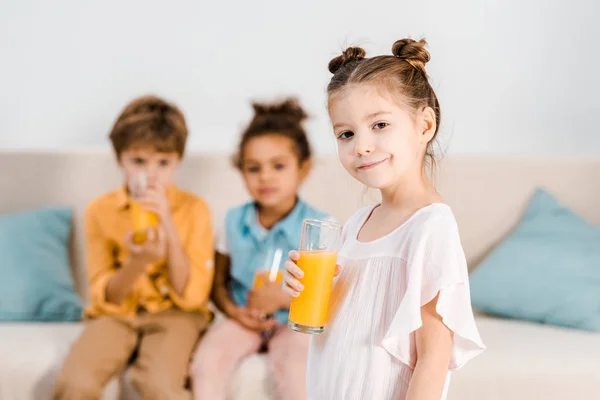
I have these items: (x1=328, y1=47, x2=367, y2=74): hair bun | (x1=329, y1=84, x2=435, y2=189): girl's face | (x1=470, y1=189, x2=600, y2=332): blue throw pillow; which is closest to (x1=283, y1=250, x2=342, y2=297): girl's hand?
(x1=329, y1=84, x2=435, y2=189): girl's face

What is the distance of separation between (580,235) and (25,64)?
2.11 meters

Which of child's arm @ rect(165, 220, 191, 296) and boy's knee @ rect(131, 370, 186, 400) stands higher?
child's arm @ rect(165, 220, 191, 296)

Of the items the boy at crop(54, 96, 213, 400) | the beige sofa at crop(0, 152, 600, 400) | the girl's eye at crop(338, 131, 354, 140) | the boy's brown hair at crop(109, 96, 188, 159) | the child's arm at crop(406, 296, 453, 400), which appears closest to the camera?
the child's arm at crop(406, 296, 453, 400)

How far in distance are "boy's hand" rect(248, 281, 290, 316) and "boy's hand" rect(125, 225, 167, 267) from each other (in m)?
0.29

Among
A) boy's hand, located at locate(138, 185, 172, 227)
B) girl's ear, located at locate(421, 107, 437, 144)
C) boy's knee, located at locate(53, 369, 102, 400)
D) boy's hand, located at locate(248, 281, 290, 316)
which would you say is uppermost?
girl's ear, located at locate(421, 107, 437, 144)

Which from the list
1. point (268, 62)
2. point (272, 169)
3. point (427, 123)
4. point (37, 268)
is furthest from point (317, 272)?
point (268, 62)

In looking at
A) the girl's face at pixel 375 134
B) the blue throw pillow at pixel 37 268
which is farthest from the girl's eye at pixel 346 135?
the blue throw pillow at pixel 37 268

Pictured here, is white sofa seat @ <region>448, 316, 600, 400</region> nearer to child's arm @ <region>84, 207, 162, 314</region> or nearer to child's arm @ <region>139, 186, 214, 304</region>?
child's arm @ <region>139, 186, 214, 304</region>

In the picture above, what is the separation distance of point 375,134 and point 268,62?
1705mm

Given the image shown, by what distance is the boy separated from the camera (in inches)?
74.4

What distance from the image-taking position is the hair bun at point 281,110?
2.23m

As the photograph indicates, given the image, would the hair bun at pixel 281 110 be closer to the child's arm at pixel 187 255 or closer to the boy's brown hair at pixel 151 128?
the boy's brown hair at pixel 151 128

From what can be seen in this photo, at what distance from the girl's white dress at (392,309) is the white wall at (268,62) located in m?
1.60

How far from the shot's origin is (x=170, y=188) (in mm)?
2240
